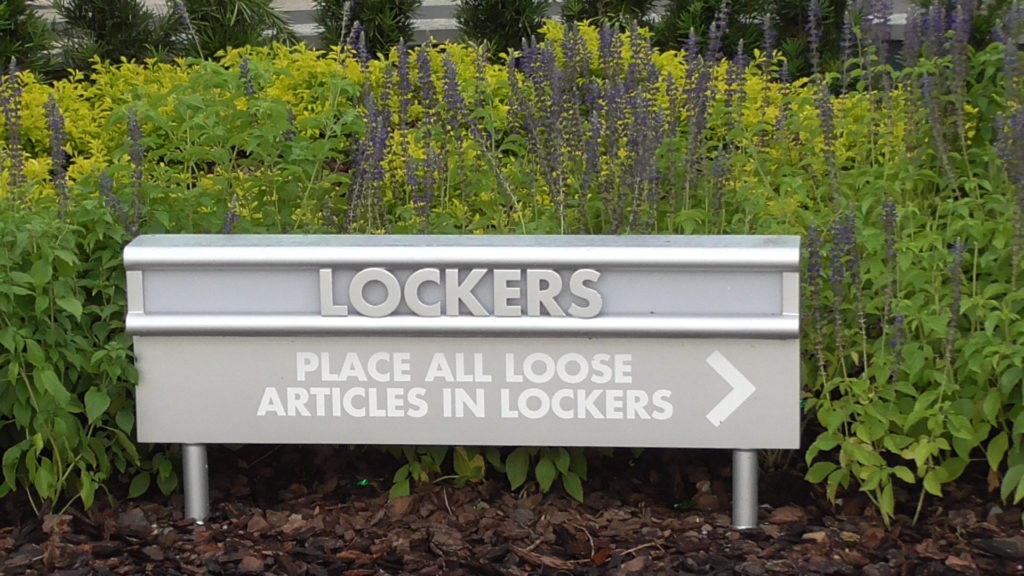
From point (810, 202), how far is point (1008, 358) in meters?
0.94

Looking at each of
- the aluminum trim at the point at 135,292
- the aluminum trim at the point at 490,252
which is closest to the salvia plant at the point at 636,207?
the aluminum trim at the point at 135,292

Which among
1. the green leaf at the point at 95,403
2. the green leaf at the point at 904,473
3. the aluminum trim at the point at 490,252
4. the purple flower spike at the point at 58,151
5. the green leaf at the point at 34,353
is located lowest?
the green leaf at the point at 904,473

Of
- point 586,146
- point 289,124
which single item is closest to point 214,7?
point 289,124

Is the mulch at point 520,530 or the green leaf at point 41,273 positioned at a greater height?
the green leaf at point 41,273

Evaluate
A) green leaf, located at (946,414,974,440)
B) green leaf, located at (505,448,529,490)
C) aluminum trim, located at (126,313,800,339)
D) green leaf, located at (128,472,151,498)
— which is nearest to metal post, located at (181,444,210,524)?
green leaf, located at (128,472,151,498)

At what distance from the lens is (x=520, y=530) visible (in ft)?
12.9

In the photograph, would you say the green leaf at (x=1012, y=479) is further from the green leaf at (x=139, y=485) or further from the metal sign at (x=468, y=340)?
the green leaf at (x=139, y=485)

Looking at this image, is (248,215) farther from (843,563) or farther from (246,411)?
(843,563)

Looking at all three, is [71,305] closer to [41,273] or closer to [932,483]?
[41,273]

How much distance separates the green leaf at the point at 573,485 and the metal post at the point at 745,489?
0.40 metres

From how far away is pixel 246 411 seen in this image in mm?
3902

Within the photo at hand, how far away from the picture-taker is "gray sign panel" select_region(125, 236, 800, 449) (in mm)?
3691

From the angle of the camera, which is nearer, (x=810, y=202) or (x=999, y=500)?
(x=999, y=500)

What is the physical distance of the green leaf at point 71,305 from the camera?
12.3 feet
